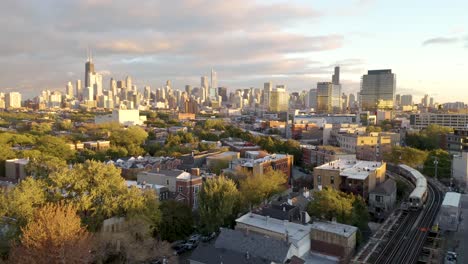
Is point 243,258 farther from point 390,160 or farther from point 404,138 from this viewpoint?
point 404,138

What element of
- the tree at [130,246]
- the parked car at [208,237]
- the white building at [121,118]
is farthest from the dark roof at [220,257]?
the white building at [121,118]

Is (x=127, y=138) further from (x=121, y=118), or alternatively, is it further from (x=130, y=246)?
(x=130, y=246)

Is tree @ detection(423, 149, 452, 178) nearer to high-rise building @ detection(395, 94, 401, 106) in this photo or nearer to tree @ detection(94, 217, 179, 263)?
tree @ detection(94, 217, 179, 263)

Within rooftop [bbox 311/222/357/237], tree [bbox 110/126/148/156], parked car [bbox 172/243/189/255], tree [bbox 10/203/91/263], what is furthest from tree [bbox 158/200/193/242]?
tree [bbox 110/126/148/156]

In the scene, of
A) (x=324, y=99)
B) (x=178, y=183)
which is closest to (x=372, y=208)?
(x=178, y=183)

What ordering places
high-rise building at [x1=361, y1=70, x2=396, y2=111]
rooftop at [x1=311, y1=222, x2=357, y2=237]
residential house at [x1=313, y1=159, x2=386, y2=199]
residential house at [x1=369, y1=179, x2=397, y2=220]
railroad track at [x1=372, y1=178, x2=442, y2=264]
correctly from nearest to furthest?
rooftop at [x1=311, y1=222, x2=357, y2=237]
railroad track at [x1=372, y1=178, x2=442, y2=264]
residential house at [x1=369, y1=179, x2=397, y2=220]
residential house at [x1=313, y1=159, x2=386, y2=199]
high-rise building at [x1=361, y1=70, x2=396, y2=111]

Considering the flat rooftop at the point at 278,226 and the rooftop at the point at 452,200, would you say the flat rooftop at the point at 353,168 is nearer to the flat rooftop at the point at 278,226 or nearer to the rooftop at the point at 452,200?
the rooftop at the point at 452,200
